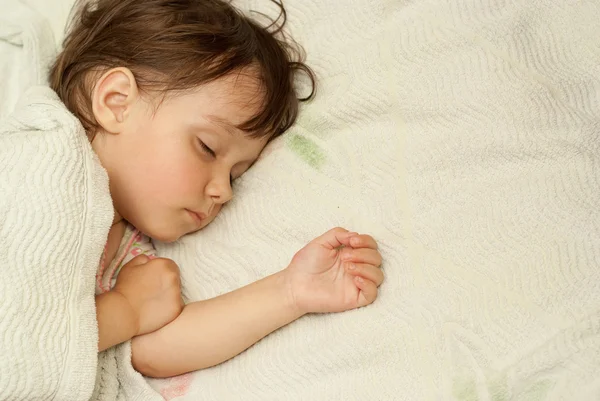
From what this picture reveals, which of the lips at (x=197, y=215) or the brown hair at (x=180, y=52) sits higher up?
the brown hair at (x=180, y=52)

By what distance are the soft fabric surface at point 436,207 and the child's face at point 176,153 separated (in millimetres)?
85

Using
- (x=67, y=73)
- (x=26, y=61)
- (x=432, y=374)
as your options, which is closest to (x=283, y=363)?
(x=432, y=374)

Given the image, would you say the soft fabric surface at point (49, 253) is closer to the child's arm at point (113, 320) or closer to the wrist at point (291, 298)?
the child's arm at point (113, 320)

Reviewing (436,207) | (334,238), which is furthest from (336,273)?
(436,207)

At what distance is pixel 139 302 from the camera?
1232 millimetres

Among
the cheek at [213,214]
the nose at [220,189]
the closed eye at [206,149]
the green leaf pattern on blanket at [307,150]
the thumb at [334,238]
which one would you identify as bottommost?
the cheek at [213,214]

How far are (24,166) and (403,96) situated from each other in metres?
0.68

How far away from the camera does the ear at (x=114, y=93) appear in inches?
49.7

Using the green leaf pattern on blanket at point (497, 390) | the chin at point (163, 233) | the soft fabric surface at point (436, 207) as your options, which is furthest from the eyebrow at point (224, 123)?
the green leaf pattern on blanket at point (497, 390)

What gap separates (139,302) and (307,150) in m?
0.43

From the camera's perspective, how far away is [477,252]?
1.12m

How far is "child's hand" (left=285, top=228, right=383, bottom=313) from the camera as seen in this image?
1137 millimetres

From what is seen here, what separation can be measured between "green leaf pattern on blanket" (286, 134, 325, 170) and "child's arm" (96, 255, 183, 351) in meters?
0.33

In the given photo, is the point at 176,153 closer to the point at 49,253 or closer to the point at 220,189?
the point at 220,189
